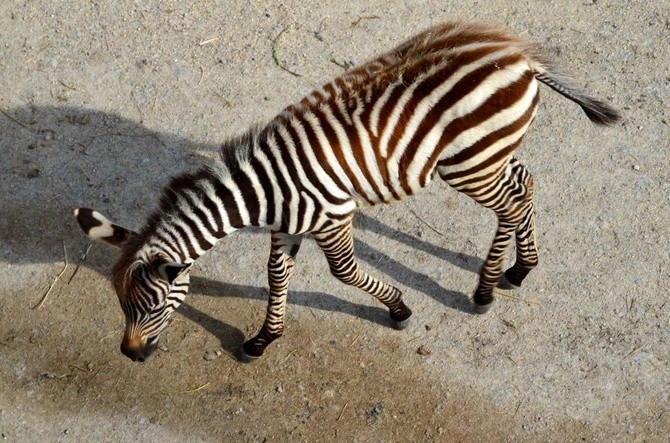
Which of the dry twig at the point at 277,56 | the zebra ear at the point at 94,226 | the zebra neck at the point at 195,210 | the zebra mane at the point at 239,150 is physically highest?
the zebra mane at the point at 239,150

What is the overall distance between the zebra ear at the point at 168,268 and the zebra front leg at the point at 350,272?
2.96ft

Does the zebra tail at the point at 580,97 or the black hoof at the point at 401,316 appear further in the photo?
the black hoof at the point at 401,316

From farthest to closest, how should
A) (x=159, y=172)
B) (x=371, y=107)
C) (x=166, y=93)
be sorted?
(x=166, y=93) < (x=159, y=172) < (x=371, y=107)

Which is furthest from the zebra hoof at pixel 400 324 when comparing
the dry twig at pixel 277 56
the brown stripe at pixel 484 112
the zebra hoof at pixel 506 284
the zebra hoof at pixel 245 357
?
the dry twig at pixel 277 56

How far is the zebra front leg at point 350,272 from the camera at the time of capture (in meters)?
4.67

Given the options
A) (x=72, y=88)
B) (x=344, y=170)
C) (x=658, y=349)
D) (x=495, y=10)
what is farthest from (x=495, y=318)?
(x=72, y=88)

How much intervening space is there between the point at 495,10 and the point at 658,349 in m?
3.36

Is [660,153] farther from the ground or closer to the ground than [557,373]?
farther from the ground

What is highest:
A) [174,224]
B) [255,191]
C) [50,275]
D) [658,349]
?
[255,191]

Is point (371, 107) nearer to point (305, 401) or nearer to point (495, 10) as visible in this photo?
point (305, 401)

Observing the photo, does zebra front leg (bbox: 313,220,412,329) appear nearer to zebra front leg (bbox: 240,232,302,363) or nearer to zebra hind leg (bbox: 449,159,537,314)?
zebra front leg (bbox: 240,232,302,363)

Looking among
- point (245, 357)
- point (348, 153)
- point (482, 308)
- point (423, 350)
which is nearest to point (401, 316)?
point (423, 350)

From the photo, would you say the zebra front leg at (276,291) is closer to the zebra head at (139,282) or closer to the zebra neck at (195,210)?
the zebra neck at (195,210)

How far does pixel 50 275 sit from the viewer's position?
5820 millimetres
